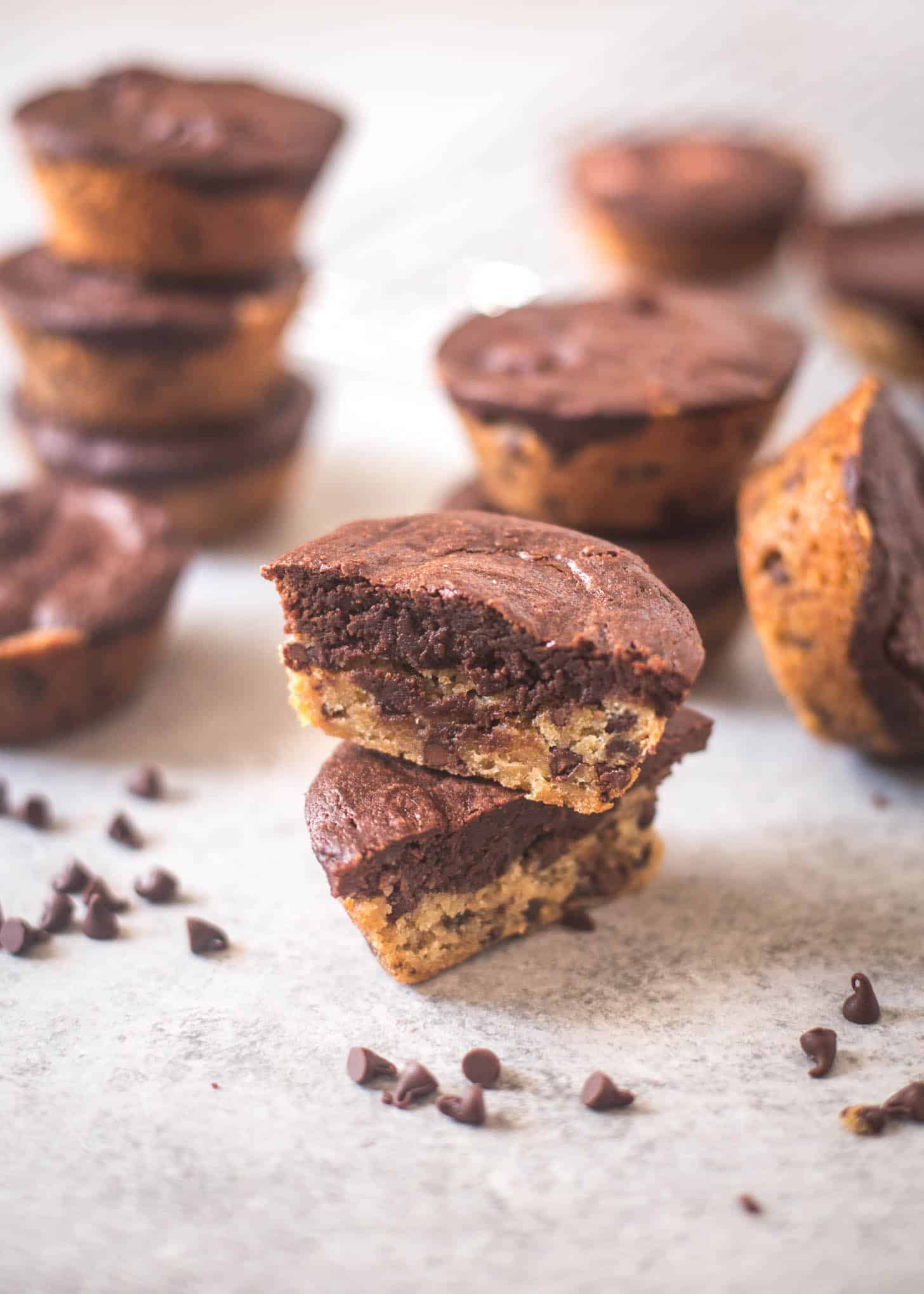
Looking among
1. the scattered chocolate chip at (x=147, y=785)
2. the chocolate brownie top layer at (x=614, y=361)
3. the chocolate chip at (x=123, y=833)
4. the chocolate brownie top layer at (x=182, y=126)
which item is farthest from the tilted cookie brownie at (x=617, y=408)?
the chocolate chip at (x=123, y=833)

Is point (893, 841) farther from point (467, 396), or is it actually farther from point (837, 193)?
point (837, 193)

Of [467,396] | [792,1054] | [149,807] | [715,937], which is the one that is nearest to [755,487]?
[467,396]

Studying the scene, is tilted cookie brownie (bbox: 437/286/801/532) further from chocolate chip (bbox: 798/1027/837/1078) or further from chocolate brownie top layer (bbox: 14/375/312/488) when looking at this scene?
chocolate chip (bbox: 798/1027/837/1078)

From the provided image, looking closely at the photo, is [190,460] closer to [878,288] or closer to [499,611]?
[499,611]

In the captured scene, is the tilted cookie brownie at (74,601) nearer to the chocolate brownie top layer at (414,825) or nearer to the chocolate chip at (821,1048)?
the chocolate brownie top layer at (414,825)

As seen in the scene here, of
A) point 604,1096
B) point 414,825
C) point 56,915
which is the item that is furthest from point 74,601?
point 604,1096
